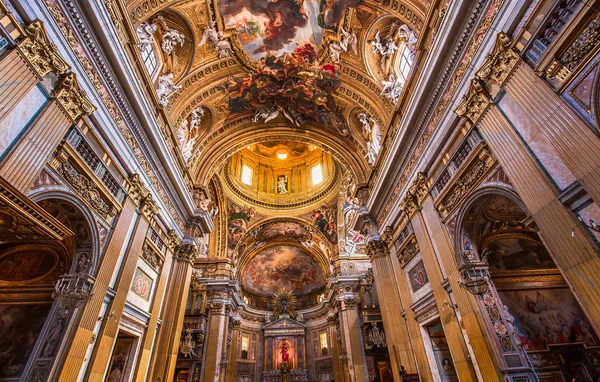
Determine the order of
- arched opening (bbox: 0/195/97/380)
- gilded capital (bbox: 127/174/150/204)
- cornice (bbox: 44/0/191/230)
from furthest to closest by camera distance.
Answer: gilded capital (bbox: 127/174/150/204)
cornice (bbox: 44/0/191/230)
arched opening (bbox: 0/195/97/380)

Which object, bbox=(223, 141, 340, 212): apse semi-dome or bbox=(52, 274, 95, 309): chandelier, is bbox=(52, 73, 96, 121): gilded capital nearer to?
bbox=(52, 274, 95, 309): chandelier

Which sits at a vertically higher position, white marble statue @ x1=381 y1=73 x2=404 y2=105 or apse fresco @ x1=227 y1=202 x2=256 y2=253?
apse fresco @ x1=227 y1=202 x2=256 y2=253

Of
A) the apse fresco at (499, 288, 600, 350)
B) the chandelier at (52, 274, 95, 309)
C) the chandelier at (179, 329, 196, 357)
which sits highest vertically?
the chandelier at (179, 329, 196, 357)

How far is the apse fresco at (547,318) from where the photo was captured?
763 cm

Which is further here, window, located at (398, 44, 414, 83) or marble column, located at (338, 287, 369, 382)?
marble column, located at (338, 287, 369, 382)

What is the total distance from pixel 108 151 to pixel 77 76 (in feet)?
6.46

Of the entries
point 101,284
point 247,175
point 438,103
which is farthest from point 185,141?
point 247,175

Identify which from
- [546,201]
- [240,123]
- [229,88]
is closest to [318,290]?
[240,123]

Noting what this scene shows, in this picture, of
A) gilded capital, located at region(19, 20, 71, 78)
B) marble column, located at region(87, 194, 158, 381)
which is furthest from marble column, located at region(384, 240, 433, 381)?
gilded capital, located at region(19, 20, 71, 78)

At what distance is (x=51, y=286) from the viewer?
25.6 ft

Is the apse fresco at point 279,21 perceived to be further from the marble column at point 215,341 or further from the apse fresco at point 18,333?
the marble column at point 215,341

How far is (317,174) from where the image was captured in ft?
82.5

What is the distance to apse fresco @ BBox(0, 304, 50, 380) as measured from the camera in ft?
21.9

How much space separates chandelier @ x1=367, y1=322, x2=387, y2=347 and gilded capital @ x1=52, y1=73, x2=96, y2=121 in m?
17.7
